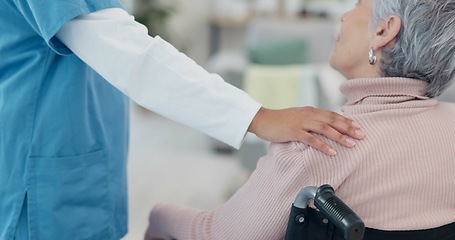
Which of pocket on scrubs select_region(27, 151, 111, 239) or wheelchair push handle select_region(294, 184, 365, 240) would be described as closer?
wheelchair push handle select_region(294, 184, 365, 240)

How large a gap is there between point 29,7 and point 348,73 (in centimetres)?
71

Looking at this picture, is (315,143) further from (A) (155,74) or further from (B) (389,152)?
(A) (155,74)

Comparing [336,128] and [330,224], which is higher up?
[336,128]

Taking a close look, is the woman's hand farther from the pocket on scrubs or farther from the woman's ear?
the pocket on scrubs

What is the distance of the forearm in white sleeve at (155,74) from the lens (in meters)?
1.12

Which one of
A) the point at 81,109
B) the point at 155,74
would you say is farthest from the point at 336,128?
the point at 81,109

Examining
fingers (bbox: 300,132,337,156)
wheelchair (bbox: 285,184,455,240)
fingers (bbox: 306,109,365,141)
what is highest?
fingers (bbox: 306,109,365,141)

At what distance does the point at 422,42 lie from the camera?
1.21 m

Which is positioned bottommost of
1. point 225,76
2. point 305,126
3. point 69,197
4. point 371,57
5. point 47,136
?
point 225,76

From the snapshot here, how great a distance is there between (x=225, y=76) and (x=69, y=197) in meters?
2.84

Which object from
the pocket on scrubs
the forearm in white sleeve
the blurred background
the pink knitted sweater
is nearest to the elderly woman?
the pink knitted sweater

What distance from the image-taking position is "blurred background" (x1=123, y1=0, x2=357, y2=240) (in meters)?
3.34

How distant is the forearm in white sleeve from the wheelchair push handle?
18 cm

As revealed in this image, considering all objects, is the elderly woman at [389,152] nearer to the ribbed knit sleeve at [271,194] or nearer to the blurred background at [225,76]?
the ribbed knit sleeve at [271,194]
